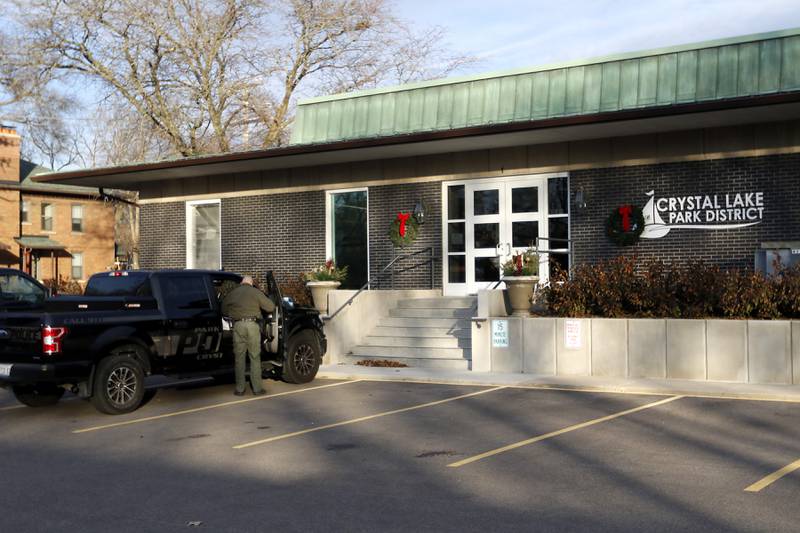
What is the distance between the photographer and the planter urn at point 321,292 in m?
19.4

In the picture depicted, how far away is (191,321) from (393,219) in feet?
29.9

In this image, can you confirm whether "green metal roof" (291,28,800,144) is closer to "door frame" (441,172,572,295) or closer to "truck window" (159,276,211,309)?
"door frame" (441,172,572,295)

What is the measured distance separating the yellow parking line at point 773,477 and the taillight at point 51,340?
326 inches

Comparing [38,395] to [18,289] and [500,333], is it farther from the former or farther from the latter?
[500,333]

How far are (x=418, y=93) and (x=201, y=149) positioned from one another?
69.9 feet

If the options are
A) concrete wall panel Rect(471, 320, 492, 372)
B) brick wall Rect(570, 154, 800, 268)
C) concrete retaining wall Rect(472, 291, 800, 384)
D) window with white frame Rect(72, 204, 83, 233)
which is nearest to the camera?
concrete retaining wall Rect(472, 291, 800, 384)

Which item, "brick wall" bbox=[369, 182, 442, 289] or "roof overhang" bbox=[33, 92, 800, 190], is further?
"brick wall" bbox=[369, 182, 442, 289]

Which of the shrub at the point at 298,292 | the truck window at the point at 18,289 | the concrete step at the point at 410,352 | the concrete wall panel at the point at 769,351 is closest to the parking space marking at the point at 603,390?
the concrete wall panel at the point at 769,351

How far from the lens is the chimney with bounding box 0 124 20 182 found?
48562 mm

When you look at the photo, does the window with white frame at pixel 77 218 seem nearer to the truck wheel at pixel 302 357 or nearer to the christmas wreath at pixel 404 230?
the christmas wreath at pixel 404 230

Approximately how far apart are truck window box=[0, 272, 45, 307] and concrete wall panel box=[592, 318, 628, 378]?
1090 centimetres

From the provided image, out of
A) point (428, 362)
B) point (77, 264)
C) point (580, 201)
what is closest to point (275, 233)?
point (428, 362)

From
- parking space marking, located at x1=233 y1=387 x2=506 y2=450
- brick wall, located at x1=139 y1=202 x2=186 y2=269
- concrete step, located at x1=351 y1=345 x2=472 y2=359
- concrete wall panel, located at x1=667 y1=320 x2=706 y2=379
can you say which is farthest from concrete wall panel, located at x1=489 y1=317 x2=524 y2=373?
brick wall, located at x1=139 y1=202 x2=186 y2=269

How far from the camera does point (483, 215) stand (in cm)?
2055
